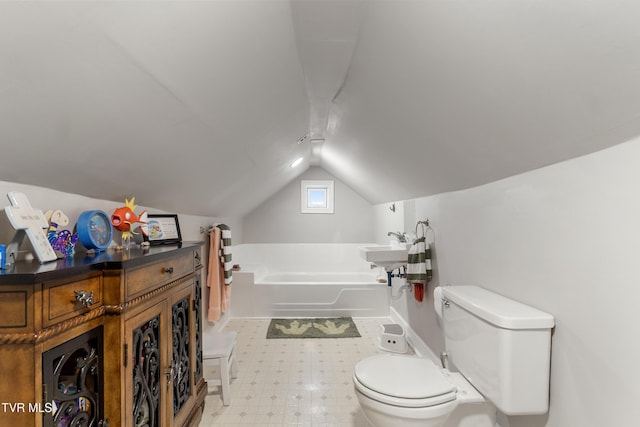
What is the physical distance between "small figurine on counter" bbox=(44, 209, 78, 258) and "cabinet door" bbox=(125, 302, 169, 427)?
38 centimetres

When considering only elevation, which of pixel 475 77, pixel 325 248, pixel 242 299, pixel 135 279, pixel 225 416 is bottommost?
pixel 225 416

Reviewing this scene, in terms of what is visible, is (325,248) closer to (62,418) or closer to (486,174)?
(486,174)

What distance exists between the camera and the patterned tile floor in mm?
1921

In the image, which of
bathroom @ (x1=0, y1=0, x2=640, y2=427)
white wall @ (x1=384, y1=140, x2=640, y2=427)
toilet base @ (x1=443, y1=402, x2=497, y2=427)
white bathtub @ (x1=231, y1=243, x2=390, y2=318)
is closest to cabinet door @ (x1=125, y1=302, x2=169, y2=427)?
bathroom @ (x1=0, y1=0, x2=640, y2=427)

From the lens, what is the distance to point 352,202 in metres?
4.95

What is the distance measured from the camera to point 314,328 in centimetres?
341

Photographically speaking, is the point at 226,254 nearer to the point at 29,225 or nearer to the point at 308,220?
the point at 308,220

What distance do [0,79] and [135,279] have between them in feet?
2.25

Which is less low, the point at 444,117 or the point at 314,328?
the point at 444,117

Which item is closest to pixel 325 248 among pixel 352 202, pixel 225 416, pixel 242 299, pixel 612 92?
pixel 352 202

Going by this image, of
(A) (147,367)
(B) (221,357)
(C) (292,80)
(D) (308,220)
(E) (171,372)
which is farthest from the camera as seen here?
(D) (308,220)

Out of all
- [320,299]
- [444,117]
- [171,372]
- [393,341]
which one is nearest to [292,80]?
[444,117]

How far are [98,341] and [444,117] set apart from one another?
64.0 inches

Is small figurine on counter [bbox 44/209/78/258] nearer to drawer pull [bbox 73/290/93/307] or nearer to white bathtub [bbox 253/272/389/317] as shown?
drawer pull [bbox 73/290/93/307]
